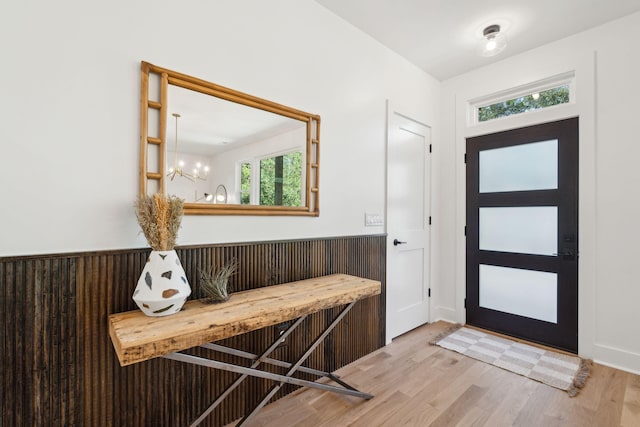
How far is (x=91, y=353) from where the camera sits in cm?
132

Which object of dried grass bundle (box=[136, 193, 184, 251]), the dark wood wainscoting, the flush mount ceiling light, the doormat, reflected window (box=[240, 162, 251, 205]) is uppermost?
the flush mount ceiling light

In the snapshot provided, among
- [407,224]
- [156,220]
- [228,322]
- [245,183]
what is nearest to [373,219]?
[407,224]

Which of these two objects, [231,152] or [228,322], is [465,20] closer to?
[231,152]

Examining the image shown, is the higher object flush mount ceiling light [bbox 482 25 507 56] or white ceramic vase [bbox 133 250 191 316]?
flush mount ceiling light [bbox 482 25 507 56]

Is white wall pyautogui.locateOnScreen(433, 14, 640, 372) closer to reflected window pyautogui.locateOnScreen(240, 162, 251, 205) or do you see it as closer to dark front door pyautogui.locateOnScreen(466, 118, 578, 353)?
dark front door pyautogui.locateOnScreen(466, 118, 578, 353)

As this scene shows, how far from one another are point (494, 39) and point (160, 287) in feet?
10.4

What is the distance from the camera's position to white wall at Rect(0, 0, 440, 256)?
119 cm

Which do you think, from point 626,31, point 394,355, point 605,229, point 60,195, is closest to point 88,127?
point 60,195

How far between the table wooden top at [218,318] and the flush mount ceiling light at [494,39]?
7.68 ft

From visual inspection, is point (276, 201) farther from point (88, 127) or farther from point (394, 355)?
point (394, 355)

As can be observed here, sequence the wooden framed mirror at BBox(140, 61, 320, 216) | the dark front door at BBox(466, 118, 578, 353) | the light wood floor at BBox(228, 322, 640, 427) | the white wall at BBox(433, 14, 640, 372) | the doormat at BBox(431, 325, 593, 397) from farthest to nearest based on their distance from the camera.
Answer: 1. the dark front door at BBox(466, 118, 578, 353)
2. the white wall at BBox(433, 14, 640, 372)
3. the doormat at BBox(431, 325, 593, 397)
4. the light wood floor at BBox(228, 322, 640, 427)
5. the wooden framed mirror at BBox(140, 61, 320, 216)

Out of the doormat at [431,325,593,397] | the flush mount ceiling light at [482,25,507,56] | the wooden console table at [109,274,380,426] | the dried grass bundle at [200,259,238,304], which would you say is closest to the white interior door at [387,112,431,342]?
Answer: the doormat at [431,325,593,397]

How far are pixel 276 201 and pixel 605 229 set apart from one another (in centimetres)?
275

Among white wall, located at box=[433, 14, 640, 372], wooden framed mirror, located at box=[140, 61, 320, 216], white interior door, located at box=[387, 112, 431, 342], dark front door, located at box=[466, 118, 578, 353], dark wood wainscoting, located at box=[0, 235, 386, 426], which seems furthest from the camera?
white interior door, located at box=[387, 112, 431, 342]
